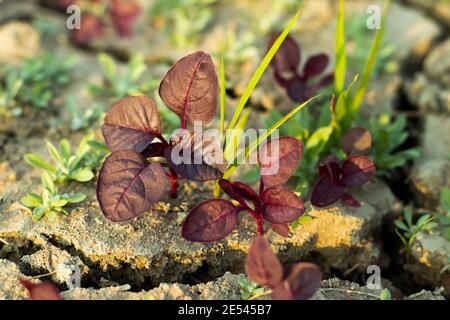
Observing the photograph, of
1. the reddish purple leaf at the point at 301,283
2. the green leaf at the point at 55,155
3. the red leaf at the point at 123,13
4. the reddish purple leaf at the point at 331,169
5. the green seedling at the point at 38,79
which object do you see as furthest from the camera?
the red leaf at the point at 123,13

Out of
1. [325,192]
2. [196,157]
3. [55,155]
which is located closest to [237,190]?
[196,157]

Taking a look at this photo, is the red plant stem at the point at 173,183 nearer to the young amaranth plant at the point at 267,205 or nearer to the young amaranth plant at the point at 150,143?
the young amaranth plant at the point at 150,143

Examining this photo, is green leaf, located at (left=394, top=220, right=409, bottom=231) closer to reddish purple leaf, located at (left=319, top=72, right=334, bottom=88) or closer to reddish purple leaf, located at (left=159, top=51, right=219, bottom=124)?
reddish purple leaf, located at (left=319, top=72, right=334, bottom=88)

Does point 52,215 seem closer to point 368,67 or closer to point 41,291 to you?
point 41,291

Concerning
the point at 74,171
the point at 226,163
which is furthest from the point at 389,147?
the point at 74,171

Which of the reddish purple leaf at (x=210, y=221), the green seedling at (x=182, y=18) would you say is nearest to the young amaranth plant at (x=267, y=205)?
the reddish purple leaf at (x=210, y=221)

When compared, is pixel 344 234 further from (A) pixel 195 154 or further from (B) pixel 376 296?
(A) pixel 195 154

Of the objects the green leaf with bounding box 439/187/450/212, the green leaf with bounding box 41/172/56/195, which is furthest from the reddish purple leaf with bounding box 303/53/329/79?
the green leaf with bounding box 41/172/56/195
